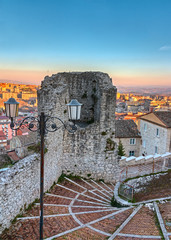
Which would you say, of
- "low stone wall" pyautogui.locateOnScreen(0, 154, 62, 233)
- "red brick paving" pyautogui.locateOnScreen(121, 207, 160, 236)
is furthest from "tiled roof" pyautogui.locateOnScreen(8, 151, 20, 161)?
"red brick paving" pyautogui.locateOnScreen(121, 207, 160, 236)

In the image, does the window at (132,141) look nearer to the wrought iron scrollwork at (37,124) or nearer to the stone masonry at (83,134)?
the stone masonry at (83,134)

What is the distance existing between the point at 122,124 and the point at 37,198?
25550mm

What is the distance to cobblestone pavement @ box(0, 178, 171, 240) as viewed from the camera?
288 inches

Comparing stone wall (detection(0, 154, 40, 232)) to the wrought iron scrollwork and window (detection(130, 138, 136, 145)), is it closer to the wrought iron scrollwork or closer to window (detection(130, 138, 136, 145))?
the wrought iron scrollwork

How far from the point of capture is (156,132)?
30.1 meters

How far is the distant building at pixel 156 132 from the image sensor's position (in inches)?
1112

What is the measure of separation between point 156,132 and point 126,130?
4.89 m

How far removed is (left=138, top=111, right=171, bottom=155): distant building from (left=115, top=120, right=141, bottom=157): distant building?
3.08 ft

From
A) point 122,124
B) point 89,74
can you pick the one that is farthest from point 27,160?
point 122,124

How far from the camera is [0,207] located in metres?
7.52

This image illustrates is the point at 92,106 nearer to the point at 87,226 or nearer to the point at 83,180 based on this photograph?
the point at 83,180

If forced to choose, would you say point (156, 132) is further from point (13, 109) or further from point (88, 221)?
point (13, 109)

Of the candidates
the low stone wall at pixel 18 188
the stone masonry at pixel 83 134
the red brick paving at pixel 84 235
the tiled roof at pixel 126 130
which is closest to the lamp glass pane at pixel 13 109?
the low stone wall at pixel 18 188

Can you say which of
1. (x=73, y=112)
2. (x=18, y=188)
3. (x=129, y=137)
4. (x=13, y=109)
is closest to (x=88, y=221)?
(x=18, y=188)
